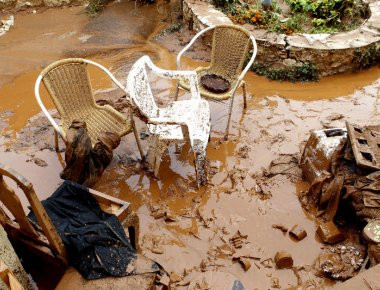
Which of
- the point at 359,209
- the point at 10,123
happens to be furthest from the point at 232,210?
the point at 10,123

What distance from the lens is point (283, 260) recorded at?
329 centimetres

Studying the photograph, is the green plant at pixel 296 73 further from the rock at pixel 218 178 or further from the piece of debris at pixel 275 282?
the piece of debris at pixel 275 282

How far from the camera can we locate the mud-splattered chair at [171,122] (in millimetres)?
3871

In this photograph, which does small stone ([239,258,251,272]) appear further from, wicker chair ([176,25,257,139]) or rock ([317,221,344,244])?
wicker chair ([176,25,257,139])

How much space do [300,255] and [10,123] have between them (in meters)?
4.08

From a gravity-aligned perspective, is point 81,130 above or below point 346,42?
above

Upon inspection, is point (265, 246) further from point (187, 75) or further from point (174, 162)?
point (187, 75)

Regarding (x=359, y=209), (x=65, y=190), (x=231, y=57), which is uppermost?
(x=65, y=190)

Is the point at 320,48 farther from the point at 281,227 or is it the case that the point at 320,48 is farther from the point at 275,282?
the point at 275,282

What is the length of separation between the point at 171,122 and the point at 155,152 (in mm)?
508

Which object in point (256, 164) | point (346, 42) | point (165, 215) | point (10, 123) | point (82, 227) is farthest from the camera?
point (346, 42)

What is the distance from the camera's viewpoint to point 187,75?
4566 millimetres

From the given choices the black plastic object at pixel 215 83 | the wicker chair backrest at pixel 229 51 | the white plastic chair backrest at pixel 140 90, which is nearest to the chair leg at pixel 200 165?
the white plastic chair backrest at pixel 140 90

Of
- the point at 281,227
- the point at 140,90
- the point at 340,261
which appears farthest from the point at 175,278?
the point at 140,90
